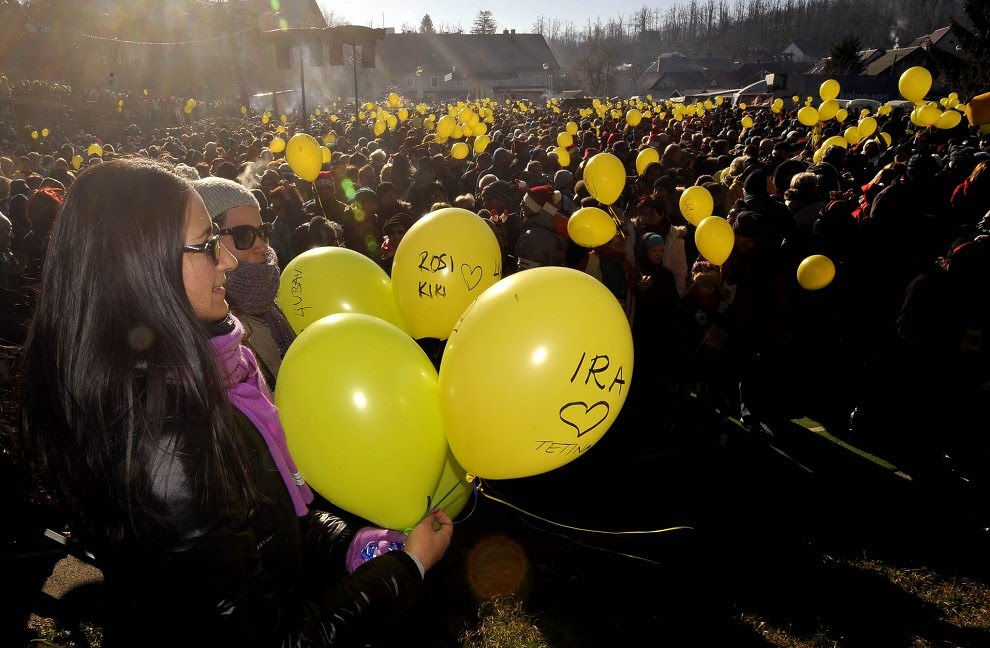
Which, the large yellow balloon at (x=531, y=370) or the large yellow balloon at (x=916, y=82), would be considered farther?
the large yellow balloon at (x=916, y=82)

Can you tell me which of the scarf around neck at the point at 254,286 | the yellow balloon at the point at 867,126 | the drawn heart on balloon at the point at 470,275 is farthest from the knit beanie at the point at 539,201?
the yellow balloon at the point at 867,126

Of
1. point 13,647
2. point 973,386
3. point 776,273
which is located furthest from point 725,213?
point 13,647

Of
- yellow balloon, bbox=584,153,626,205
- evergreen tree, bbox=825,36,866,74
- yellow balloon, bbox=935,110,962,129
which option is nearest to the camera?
yellow balloon, bbox=584,153,626,205

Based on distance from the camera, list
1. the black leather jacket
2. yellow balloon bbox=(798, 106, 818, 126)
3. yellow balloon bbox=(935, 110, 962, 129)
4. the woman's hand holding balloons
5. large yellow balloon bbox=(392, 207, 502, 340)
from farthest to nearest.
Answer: yellow balloon bbox=(798, 106, 818, 126), yellow balloon bbox=(935, 110, 962, 129), large yellow balloon bbox=(392, 207, 502, 340), the woman's hand holding balloons, the black leather jacket

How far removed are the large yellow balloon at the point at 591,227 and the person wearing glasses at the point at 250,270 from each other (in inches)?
84.0

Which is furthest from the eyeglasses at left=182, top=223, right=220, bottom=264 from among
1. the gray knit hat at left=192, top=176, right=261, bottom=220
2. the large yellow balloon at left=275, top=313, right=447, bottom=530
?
the gray knit hat at left=192, top=176, right=261, bottom=220

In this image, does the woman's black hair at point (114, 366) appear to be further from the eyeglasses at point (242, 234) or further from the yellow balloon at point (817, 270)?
the yellow balloon at point (817, 270)

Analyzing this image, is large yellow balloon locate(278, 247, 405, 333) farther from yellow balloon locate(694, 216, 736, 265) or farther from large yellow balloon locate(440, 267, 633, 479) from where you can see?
yellow balloon locate(694, 216, 736, 265)

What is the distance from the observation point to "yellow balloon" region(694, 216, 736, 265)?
385 cm

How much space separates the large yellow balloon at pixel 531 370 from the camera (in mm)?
1749

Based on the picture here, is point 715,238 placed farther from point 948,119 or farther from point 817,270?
point 948,119

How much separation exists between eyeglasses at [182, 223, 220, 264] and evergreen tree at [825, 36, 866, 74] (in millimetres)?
48739

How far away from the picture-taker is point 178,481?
3.55 ft

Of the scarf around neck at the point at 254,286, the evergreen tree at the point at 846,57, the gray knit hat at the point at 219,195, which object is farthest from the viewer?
the evergreen tree at the point at 846,57
